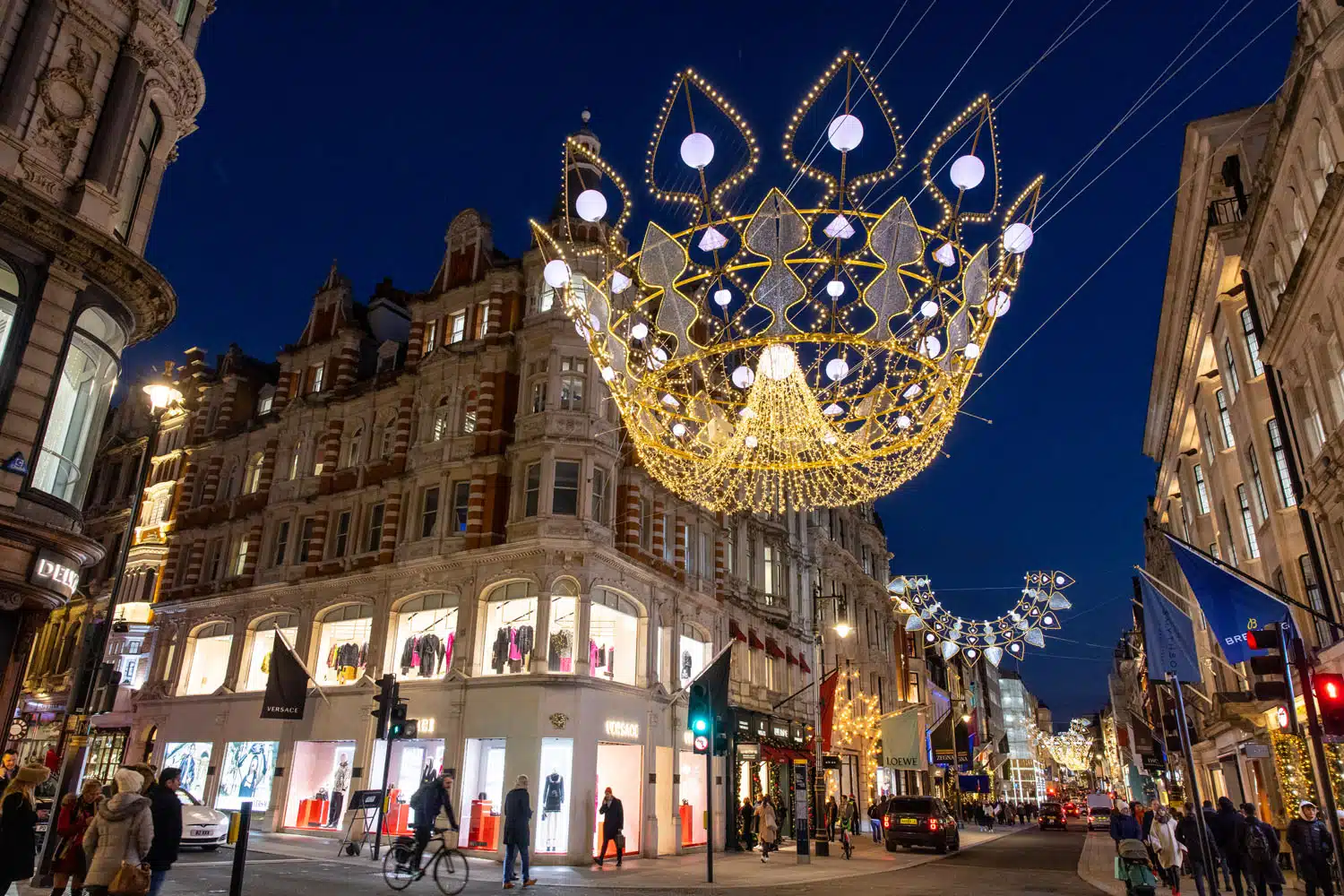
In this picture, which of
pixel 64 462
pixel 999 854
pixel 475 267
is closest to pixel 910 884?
pixel 999 854

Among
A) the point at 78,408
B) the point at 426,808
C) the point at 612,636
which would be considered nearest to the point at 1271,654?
the point at 426,808

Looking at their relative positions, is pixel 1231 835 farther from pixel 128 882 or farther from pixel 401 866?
pixel 128 882

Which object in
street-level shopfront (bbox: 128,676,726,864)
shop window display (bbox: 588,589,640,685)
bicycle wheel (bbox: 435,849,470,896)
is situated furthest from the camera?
shop window display (bbox: 588,589,640,685)

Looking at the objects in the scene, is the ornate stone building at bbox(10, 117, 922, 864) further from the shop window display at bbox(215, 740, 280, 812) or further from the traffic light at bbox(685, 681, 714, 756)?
the traffic light at bbox(685, 681, 714, 756)

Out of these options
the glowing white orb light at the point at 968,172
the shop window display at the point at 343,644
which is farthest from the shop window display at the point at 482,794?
the glowing white orb light at the point at 968,172

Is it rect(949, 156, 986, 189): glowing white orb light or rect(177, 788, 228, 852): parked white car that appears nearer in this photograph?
rect(949, 156, 986, 189): glowing white orb light

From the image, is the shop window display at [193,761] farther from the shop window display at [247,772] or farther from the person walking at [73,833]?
the person walking at [73,833]

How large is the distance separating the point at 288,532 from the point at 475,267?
12.3m

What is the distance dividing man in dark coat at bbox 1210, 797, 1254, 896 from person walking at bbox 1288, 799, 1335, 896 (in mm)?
758

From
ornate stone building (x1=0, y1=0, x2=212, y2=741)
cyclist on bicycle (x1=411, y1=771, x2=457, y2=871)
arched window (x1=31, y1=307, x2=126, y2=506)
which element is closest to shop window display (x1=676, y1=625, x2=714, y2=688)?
cyclist on bicycle (x1=411, y1=771, x2=457, y2=871)

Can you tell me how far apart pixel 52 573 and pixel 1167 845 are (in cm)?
2095

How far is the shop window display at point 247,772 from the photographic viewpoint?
27.7 metres

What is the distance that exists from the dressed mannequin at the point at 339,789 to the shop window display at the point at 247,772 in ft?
8.35

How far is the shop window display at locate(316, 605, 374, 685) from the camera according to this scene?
89.0ft
